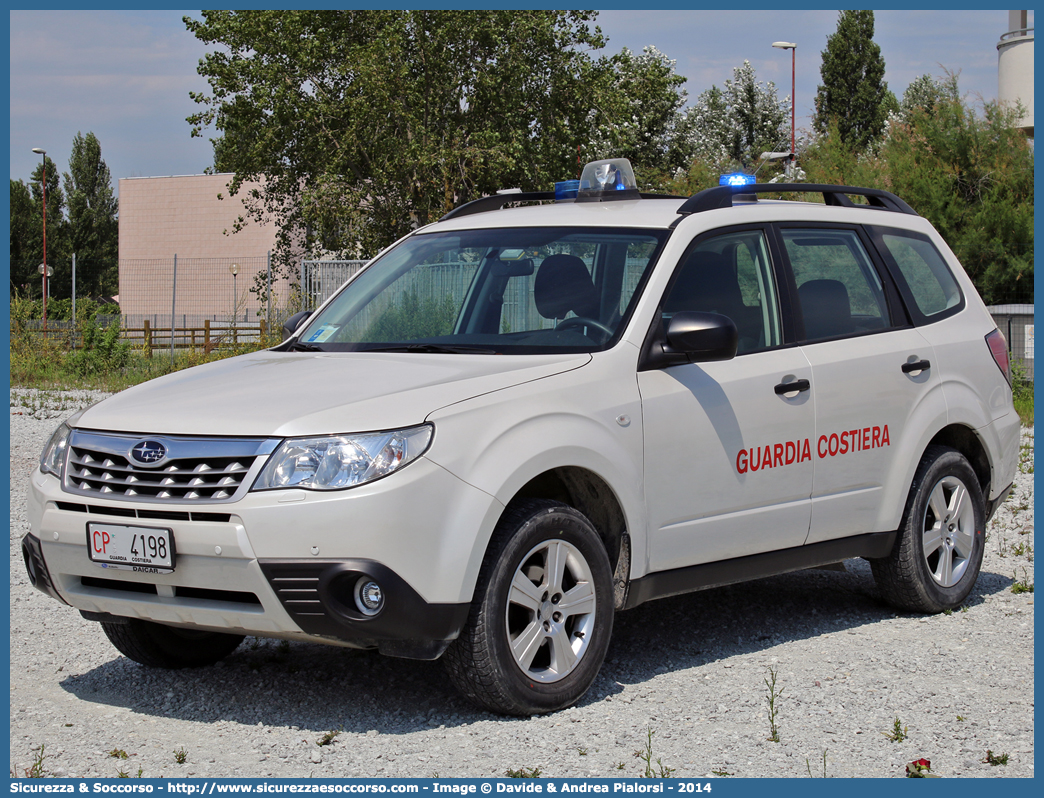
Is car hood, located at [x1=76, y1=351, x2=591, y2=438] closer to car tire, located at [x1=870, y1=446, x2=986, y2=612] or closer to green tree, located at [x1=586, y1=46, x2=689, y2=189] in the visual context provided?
car tire, located at [x1=870, y1=446, x2=986, y2=612]

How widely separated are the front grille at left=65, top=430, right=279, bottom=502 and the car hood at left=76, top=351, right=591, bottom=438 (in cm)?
4

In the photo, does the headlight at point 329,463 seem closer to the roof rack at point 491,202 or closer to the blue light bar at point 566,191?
the roof rack at point 491,202

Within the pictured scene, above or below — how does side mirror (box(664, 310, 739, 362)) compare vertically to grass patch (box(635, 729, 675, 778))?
above

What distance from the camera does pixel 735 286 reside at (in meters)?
5.37

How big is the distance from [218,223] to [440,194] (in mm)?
31653

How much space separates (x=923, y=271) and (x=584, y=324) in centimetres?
237

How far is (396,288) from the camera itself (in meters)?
5.61

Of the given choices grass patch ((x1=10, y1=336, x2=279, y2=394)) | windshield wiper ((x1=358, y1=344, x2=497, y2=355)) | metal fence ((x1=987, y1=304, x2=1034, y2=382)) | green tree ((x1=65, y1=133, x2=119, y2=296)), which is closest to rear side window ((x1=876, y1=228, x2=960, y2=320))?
windshield wiper ((x1=358, y1=344, x2=497, y2=355))

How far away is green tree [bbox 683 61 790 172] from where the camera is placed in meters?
48.2

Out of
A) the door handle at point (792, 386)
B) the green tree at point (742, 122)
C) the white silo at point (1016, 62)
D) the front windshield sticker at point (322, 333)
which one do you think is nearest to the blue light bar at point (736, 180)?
the door handle at point (792, 386)

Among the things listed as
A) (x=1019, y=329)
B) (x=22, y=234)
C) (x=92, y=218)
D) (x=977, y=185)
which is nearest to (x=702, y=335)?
(x=1019, y=329)

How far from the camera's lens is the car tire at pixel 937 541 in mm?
5941

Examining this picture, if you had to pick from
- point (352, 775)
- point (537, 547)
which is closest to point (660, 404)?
point (537, 547)

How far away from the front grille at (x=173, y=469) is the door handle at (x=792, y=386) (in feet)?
7.61
